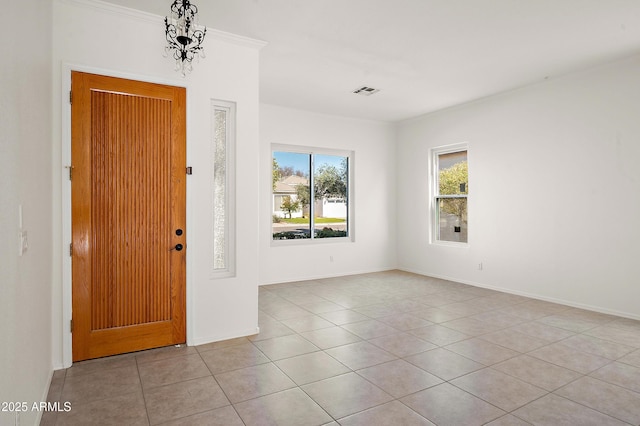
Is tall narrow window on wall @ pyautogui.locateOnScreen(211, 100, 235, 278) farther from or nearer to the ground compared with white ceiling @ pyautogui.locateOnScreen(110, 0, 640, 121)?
nearer to the ground

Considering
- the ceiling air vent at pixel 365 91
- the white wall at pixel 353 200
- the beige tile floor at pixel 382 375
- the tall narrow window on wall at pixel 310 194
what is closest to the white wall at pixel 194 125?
the beige tile floor at pixel 382 375

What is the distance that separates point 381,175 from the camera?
24.2ft

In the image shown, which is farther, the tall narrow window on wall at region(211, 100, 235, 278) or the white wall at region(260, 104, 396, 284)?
the white wall at region(260, 104, 396, 284)

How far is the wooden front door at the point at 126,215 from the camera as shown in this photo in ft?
9.86

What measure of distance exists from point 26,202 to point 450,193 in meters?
6.03

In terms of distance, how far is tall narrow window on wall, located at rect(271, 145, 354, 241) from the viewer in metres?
6.36

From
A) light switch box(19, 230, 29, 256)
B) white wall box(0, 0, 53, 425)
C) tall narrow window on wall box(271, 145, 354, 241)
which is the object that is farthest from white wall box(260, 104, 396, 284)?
light switch box(19, 230, 29, 256)

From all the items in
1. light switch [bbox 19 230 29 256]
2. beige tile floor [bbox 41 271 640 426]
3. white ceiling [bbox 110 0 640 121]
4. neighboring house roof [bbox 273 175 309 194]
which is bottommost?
beige tile floor [bbox 41 271 640 426]

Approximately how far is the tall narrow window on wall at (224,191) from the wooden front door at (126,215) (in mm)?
353

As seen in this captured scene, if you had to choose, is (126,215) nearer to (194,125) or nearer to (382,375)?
(194,125)

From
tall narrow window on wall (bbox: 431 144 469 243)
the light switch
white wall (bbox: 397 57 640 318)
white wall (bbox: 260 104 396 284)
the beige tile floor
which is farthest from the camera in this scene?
tall narrow window on wall (bbox: 431 144 469 243)

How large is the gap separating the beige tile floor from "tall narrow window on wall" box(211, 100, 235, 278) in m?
0.80

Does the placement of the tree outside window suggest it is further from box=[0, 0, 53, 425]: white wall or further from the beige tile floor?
box=[0, 0, 53, 425]: white wall

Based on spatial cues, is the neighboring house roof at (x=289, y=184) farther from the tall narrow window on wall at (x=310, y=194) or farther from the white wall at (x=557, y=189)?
the white wall at (x=557, y=189)
